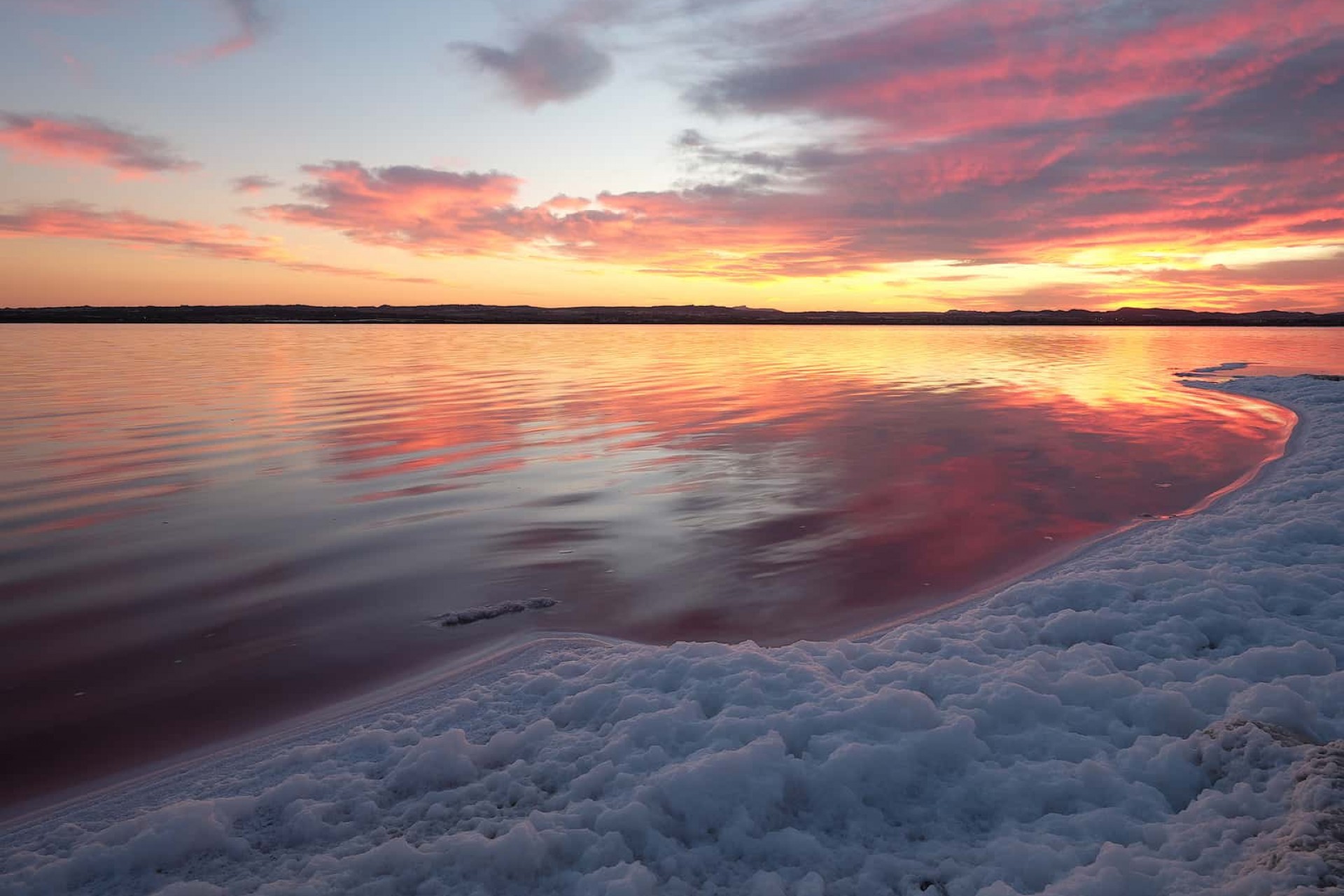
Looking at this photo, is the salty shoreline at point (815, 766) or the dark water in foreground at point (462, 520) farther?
the dark water in foreground at point (462, 520)

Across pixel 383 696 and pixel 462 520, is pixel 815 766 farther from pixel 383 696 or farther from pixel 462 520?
pixel 462 520

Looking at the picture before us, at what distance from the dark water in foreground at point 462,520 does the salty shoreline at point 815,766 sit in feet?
3.31

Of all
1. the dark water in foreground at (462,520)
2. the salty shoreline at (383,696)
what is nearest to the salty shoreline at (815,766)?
the salty shoreline at (383,696)

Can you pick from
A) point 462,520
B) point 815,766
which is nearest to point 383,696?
point 815,766

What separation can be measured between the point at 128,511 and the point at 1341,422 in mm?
23635

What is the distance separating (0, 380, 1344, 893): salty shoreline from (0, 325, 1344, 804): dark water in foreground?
101cm

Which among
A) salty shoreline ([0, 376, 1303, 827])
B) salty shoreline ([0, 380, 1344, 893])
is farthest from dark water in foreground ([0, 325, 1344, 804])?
salty shoreline ([0, 380, 1344, 893])

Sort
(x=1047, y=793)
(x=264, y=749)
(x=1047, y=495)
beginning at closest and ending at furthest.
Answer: (x=1047, y=793) < (x=264, y=749) < (x=1047, y=495)

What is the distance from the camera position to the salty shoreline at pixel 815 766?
3.56 metres

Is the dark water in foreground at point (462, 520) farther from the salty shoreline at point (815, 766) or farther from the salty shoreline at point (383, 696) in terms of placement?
the salty shoreline at point (815, 766)

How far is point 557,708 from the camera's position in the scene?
16.3ft

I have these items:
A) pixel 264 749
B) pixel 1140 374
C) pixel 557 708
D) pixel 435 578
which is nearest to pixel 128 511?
pixel 435 578

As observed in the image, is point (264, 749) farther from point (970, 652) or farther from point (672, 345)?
point (672, 345)

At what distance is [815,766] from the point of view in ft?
13.7
